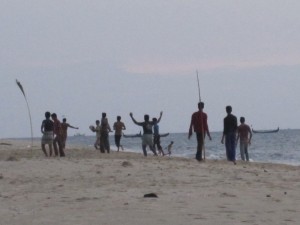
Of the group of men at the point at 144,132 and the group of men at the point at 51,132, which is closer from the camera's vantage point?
the group of men at the point at 51,132

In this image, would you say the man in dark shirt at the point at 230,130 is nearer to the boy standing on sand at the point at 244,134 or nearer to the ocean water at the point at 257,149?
the boy standing on sand at the point at 244,134

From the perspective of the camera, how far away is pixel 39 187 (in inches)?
468

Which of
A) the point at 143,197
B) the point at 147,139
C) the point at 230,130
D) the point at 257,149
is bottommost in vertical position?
the point at 257,149

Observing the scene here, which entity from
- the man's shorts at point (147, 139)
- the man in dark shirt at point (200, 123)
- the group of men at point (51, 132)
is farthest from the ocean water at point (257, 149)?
the man in dark shirt at point (200, 123)

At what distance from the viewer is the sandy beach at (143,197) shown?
8648mm

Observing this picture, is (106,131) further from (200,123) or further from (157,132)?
(200,123)

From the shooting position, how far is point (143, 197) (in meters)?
10.2

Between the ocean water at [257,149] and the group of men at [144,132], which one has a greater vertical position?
the group of men at [144,132]

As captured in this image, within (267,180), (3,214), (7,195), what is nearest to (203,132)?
(267,180)

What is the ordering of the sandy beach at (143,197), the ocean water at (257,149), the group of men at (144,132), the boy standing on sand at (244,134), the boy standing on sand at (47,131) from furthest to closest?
the ocean water at (257,149), the group of men at (144,132), the boy standing on sand at (244,134), the boy standing on sand at (47,131), the sandy beach at (143,197)

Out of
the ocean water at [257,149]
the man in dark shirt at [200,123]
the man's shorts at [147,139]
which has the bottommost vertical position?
the ocean water at [257,149]

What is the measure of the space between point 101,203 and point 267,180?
424 cm

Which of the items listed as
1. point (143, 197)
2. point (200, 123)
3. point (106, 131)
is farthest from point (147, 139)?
point (143, 197)

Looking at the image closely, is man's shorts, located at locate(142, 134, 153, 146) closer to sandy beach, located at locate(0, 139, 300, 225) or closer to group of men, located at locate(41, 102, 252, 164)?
group of men, located at locate(41, 102, 252, 164)
